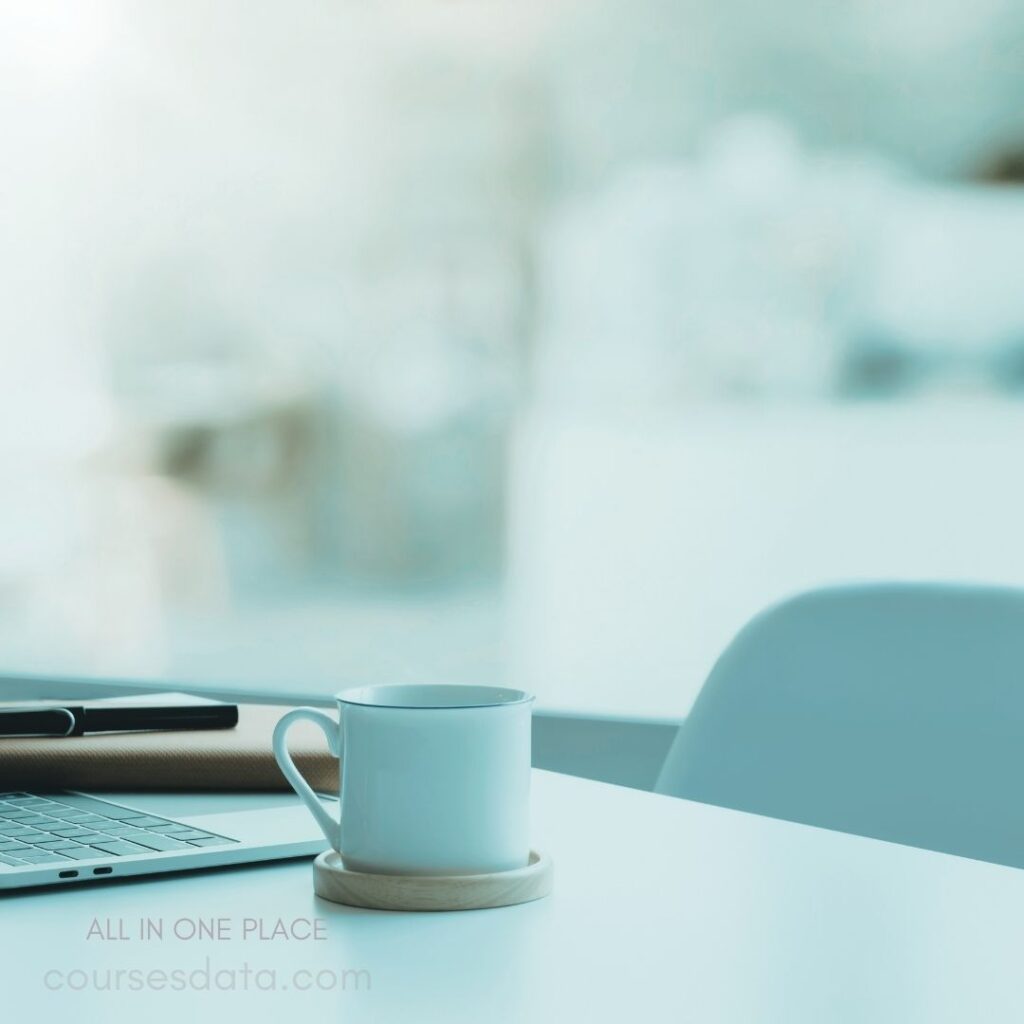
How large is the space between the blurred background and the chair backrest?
0.69 metres

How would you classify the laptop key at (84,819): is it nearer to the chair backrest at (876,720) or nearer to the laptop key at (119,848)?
the laptop key at (119,848)

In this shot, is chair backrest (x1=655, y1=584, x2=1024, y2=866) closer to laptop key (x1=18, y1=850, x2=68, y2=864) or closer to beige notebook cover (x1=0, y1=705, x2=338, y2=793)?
beige notebook cover (x1=0, y1=705, x2=338, y2=793)

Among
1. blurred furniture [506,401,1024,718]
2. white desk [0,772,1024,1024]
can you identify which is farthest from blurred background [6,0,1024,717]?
white desk [0,772,1024,1024]

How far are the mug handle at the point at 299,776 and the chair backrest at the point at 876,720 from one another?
48 cm

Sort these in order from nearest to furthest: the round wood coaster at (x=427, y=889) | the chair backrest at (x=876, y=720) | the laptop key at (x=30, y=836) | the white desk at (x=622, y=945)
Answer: the white desk at (x=622, y=945), the round wood coaster at (x=427, y=889), the laptop key at (x=30, y=836), the chair backrest at (x=876, y=720)

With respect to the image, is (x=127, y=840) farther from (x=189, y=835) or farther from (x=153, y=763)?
(x=153, y=763)

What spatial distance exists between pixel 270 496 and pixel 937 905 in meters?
1.62

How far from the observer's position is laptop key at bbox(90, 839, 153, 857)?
2.30 feet

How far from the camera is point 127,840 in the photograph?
0.73m

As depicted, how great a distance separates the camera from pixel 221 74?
218 cm

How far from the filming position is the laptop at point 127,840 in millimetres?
674

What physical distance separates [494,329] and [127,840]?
53.3 inches

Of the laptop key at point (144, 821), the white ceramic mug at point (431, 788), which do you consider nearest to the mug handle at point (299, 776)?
the white ceramic mug at point (431, 788)

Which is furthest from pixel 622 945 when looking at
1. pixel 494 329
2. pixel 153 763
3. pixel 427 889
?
pixel 494 329
